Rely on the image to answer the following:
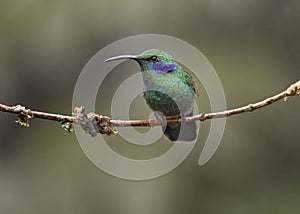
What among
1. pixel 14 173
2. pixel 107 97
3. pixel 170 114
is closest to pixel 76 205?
pixel 14 173

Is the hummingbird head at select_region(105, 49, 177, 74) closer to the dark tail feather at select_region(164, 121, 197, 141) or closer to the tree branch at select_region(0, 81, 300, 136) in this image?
the dark tail feather at select_region(164, 121, 197, 141)

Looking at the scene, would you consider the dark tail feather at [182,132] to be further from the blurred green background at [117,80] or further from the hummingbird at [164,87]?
the blurred green background at [117,80]

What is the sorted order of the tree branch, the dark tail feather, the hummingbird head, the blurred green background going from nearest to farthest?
the tree branch
the hummingbird head
the dark tail feather
the blurred green background

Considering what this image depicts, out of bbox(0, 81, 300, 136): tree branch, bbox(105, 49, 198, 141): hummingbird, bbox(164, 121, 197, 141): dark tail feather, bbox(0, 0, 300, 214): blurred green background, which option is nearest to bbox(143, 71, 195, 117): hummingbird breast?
bbox(105, 49, 198, 141): hummingbird

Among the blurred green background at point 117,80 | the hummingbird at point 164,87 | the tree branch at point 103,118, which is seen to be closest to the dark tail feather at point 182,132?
the hummingbird at point 164,87

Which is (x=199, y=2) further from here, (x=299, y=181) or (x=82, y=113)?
(x=82, y=113)
